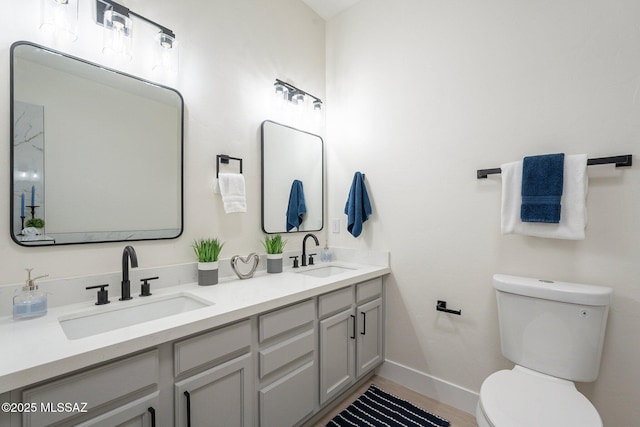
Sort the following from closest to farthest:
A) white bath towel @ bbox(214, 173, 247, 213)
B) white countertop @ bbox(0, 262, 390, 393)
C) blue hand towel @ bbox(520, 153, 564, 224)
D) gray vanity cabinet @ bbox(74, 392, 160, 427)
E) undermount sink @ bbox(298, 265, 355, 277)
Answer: white countertop @ bbox(0, 262, 390, 393) → gray vanity cabinet @ bbox(74, 392, 160, 427) → blue hand towel @ bbox(520, 153, 564, 224) → white bath towel @ bbox(214, 173, 247, 213) → undermount sink @ bbox(298, 265, 355, 277)

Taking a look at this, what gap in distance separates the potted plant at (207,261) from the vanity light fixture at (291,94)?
46.5 inches

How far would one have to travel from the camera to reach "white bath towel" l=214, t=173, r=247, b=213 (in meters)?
1.77

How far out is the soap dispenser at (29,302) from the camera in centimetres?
111

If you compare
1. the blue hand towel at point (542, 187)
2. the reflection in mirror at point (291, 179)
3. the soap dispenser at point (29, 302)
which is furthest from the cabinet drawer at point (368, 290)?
the soap dispenser at point (29, 302)

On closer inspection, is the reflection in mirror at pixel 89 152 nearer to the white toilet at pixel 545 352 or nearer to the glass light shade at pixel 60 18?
the glass light shade at pixel 60 18

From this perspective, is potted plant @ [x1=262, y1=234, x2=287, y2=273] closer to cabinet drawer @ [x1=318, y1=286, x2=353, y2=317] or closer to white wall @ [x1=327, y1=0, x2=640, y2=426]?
cabinet drawer @ [x1=318, y1=286, x2=353, y2=317]

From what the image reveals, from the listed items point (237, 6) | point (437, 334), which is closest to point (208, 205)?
point (237, 6)

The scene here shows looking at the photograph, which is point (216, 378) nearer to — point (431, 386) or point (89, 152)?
point (89, 152)

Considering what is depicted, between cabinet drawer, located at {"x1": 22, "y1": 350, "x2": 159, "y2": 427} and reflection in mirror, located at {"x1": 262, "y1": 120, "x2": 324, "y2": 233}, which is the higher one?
reflection in mirror, located at {"x1": 262, "y1": 120, "x2": 324, "y2": 233}

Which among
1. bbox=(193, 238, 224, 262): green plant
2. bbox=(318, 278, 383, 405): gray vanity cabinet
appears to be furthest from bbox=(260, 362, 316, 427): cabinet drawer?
bbox=(193, 238, 224, 262): green plant

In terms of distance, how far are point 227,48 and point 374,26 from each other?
1144 mm

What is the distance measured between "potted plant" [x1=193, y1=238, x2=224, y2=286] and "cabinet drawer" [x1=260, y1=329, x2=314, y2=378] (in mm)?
521

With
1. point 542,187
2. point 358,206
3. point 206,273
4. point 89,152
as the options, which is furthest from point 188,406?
point 542,187

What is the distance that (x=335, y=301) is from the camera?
176 cm
